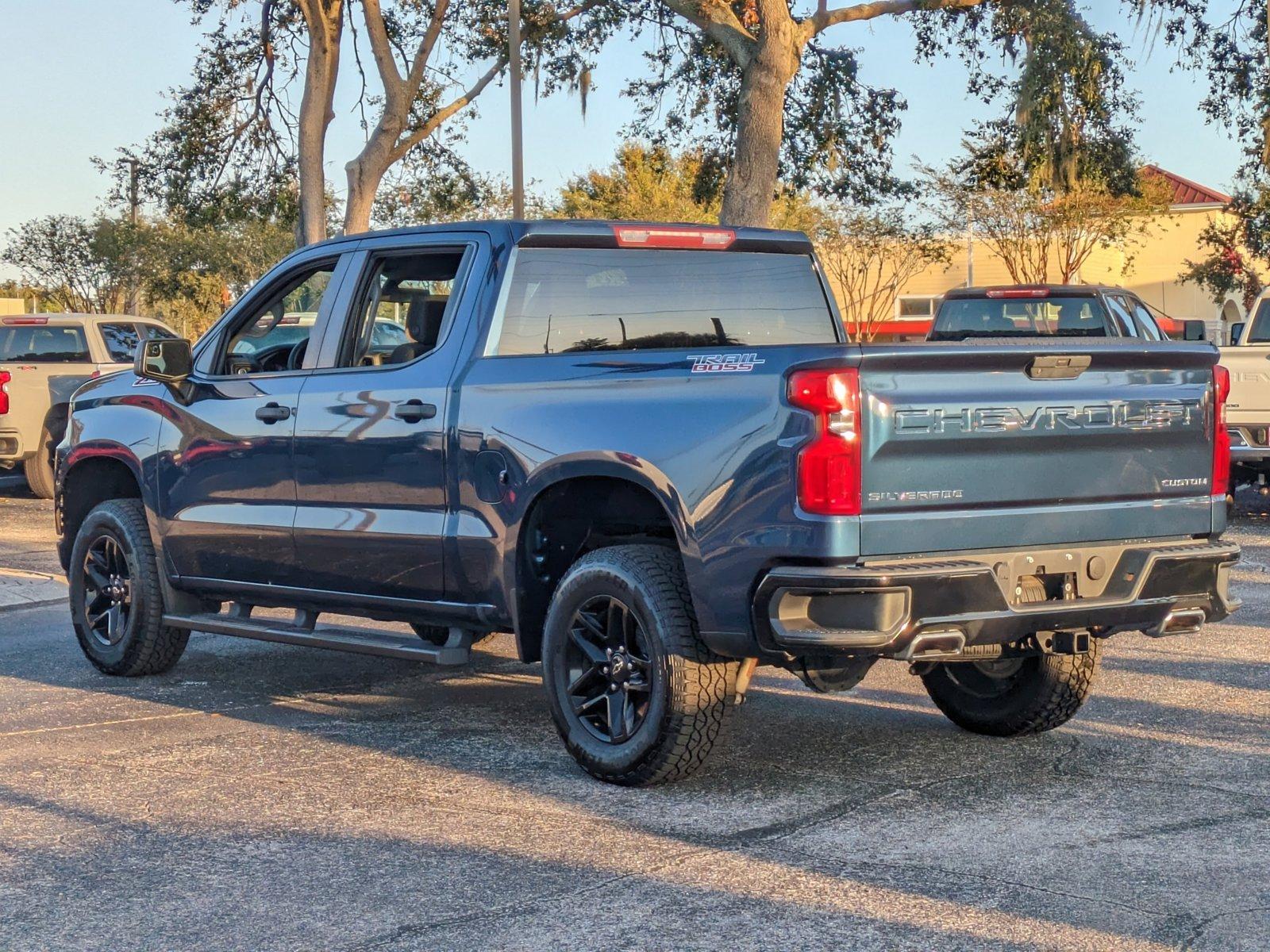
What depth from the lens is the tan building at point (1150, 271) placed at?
56.6m

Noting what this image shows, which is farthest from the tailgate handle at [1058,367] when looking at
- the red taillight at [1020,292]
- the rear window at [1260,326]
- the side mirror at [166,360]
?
the rear window at [1260,326]

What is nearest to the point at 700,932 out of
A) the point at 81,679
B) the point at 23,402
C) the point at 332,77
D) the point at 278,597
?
the point at 278,597

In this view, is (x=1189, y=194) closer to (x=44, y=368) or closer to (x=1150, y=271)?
(x=1150, y=271)

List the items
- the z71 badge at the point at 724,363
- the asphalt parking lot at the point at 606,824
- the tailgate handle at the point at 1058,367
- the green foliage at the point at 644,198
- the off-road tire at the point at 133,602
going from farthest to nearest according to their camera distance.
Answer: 1. the green foliage at the point at 644,198
2. the off-road tire at the point at 133,602
3. the tailgate handle at the point at 1058,367
4. the z71 badge at the point at 724,363
5. the asphalt parking lot at the point at 606,824

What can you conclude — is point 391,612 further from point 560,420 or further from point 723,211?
point 723,211

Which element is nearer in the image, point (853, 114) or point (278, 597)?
point (278, 597)

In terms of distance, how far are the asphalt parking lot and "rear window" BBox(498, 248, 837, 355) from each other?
159cm

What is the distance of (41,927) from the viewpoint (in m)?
4.75

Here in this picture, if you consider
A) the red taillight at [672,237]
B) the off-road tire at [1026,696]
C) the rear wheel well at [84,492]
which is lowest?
the off-road tire at [1026,696]

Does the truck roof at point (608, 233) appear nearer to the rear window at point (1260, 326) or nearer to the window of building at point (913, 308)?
the rear window at point (1260, 326)

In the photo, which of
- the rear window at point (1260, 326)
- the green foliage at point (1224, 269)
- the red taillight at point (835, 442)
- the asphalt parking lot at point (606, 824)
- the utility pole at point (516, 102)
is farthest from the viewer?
the green foliage at point (1224, 269)

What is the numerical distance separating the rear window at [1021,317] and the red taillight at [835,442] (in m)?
10.4

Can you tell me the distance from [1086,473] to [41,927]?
3552 millimetres

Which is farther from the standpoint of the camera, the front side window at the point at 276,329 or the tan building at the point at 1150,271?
the tan building at the point at 1150,271
